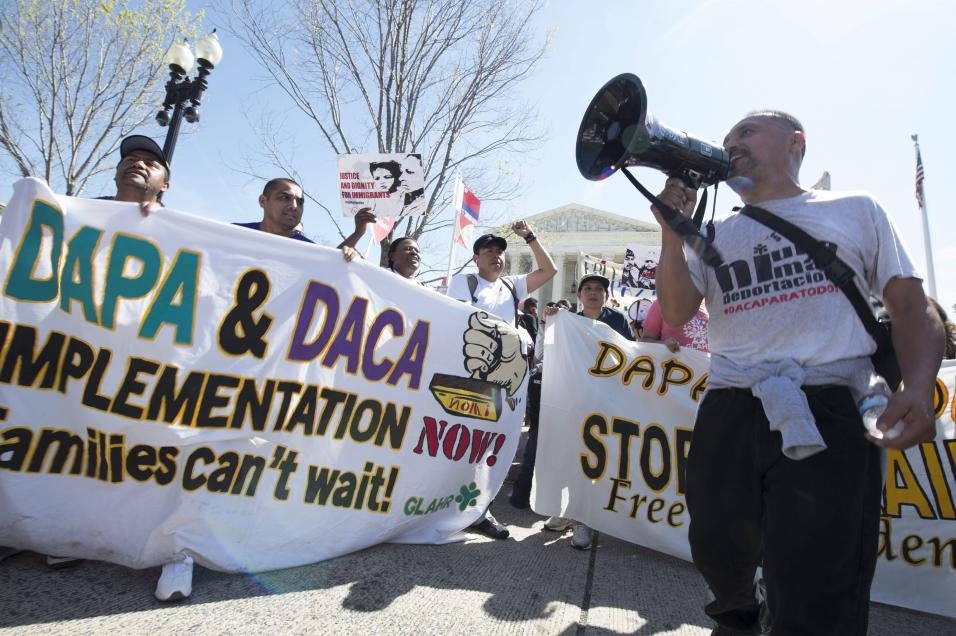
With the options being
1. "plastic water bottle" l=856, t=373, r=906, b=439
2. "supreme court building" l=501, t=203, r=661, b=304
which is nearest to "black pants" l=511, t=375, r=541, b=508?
"plastic water bottle" l=856, t=373, r=906, b=439

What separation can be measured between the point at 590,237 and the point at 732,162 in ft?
169

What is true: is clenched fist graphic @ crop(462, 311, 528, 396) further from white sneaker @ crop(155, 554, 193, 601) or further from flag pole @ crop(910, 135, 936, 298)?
flag pole @ crop(910, 135, 936, 298)

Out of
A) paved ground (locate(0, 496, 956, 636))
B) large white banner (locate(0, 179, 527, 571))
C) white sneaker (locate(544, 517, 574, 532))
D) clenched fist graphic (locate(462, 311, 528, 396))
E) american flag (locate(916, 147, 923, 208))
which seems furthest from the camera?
american flag (locate(916, 147, 923, 208))

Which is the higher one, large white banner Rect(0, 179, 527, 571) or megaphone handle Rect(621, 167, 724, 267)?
megaphone handle Rect(621, 167, 724, 267)

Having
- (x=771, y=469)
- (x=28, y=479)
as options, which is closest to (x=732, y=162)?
(x=771, y=469)

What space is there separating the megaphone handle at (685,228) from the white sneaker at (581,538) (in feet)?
6.34

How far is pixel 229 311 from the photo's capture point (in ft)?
7.66

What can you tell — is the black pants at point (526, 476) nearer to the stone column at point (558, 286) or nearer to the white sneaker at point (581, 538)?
the white sneaker at point (581, 538)

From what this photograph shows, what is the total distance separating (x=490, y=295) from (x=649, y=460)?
1.55 meters

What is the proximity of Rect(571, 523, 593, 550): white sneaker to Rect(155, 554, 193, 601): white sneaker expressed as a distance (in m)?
1.92

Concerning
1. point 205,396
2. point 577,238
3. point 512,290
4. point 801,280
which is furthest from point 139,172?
point 577,238

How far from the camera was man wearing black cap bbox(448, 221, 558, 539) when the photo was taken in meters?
3.76

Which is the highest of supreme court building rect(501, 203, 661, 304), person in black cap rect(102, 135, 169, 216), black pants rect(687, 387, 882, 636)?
supreme court building rect(501, 203, 661, 304)

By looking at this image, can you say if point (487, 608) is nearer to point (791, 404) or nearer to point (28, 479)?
point (791, 404)
